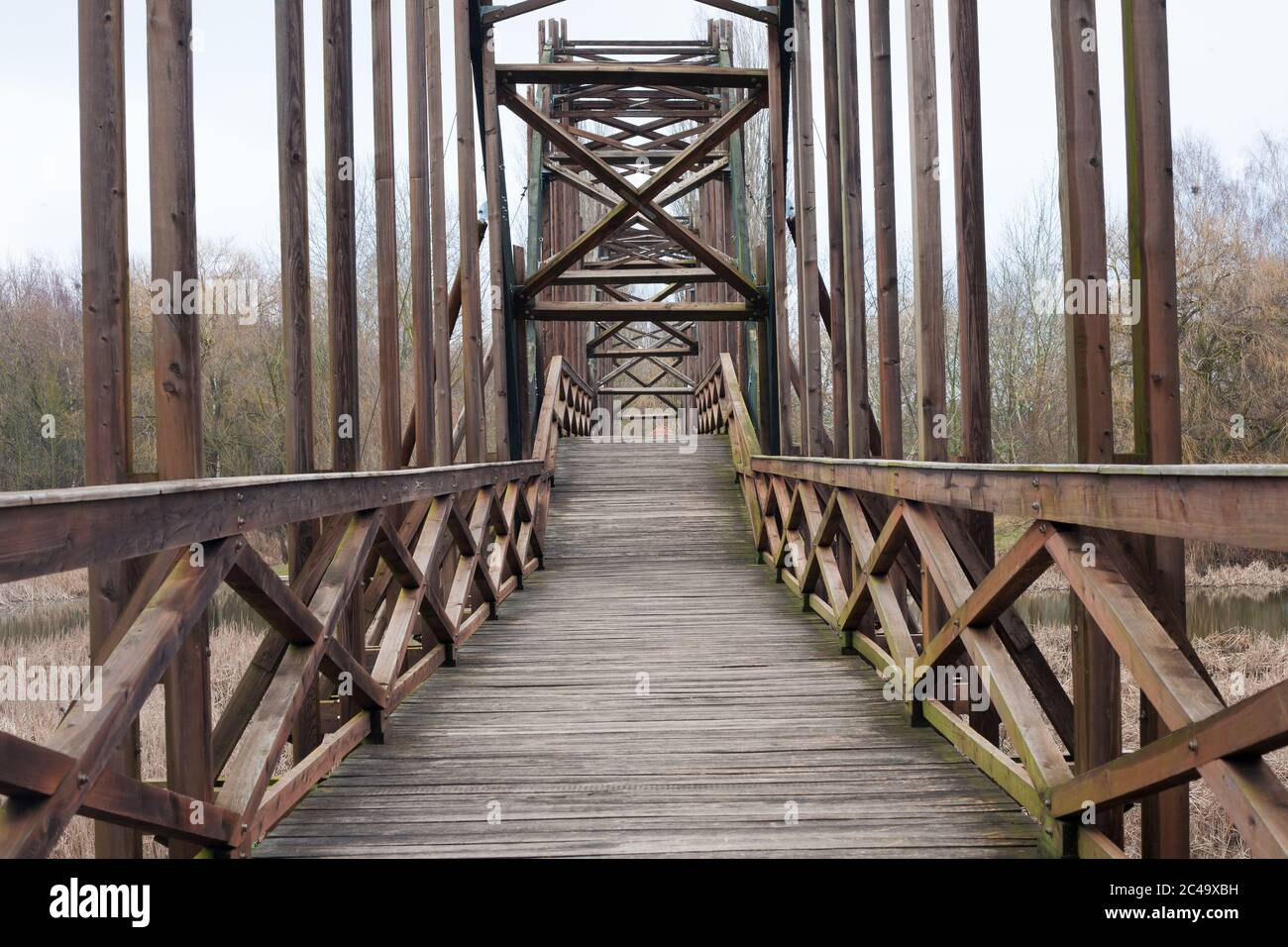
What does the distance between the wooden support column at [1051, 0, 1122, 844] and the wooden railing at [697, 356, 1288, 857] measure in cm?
27

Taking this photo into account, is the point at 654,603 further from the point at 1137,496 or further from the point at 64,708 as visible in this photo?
the point at 64,708

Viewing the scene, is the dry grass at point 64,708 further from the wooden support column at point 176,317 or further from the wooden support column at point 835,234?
the wooden support column at point 835,234

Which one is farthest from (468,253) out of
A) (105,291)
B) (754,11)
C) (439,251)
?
(105,291)

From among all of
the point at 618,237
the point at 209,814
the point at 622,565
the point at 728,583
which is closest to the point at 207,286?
the point at 618,237

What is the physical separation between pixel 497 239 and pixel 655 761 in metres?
6.96

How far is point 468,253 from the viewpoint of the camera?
7.48 metres

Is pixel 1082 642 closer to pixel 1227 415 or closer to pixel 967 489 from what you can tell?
pixel 967 489

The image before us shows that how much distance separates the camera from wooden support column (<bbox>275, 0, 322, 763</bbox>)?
4109mm

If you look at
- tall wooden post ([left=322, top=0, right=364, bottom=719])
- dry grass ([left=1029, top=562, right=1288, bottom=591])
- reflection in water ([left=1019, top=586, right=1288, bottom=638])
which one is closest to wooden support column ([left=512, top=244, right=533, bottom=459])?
tall wooden post ([left=322, top=0, right=364, bottom=719])

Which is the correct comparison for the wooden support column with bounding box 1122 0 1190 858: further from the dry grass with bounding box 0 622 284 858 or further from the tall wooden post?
the dry grass with bounding box 0 622 284 858

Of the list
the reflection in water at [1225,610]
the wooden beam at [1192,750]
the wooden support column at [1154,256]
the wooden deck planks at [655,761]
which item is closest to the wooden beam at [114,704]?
the wooden deck planks at [655,761]

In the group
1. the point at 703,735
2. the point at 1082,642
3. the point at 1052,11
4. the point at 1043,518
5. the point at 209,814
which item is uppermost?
the point at 1052,11

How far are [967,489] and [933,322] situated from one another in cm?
170

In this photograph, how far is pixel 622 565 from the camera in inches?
321
